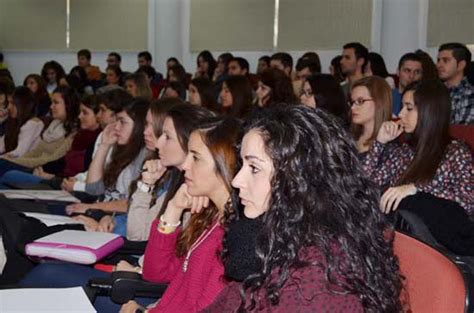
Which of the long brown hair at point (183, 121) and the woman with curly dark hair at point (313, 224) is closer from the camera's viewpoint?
the woman with curly dark hair at point (313, 224)

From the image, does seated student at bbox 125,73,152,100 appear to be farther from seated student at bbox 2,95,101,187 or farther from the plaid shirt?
the plaid shirt

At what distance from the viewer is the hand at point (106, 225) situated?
3.17 meters

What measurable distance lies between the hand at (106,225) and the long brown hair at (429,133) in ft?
4.40

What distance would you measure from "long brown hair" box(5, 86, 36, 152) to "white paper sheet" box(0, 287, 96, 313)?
14.1ft

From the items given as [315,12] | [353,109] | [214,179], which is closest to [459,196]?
[353,109]

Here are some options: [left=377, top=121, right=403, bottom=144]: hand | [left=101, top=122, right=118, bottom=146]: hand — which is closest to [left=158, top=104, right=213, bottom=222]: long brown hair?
[left=377, top=121, right=403, bottom=144]: hand

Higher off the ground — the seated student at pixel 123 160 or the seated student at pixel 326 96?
the seated student at pixel 326 96

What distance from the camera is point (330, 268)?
1.16 metres

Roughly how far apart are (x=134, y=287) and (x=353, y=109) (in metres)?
1.80

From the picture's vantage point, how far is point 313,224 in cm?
120

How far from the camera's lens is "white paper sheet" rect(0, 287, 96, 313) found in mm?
1769

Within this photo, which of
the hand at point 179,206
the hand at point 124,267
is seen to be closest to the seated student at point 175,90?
the hand at point 124,267

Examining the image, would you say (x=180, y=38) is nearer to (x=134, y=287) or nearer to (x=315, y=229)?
(x=134, y=287)

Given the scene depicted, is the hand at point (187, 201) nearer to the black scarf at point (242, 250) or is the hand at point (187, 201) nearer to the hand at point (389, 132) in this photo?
the black scarf at point (242, 250)
